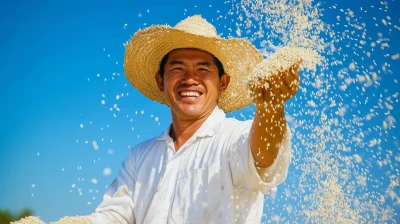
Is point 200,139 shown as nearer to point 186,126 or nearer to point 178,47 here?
point 186,126

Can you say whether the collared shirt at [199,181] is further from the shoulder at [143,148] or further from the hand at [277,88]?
the hand at [277,88]

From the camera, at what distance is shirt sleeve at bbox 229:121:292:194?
343 centimetres

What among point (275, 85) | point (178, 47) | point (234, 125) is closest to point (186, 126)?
point (234, 125)

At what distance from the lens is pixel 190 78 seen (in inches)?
173

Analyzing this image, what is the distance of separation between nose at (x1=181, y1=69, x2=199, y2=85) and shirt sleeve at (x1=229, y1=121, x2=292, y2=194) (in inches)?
33.9

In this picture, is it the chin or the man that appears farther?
the chin

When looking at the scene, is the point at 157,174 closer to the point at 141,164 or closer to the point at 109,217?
the point at 141,164

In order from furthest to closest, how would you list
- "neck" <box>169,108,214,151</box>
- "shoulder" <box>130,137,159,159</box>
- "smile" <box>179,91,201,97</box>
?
"shoulder" <box>130,137,159,159</box> < "neck" <box>169,108,214,151</box> < "smile" <box>179,91,201,97</box>

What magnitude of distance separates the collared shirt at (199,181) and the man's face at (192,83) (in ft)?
0.55

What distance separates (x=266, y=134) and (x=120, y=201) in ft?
6.21

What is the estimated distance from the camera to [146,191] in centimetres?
444

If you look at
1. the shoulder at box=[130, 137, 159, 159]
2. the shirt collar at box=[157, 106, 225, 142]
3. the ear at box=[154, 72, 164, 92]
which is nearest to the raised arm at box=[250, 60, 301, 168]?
the shirt collar at box=[157, 106, 225, 142]

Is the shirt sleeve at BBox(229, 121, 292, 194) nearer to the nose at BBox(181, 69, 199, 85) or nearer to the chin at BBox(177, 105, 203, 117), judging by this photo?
the chin at BBox(177, 105, 203, 117)

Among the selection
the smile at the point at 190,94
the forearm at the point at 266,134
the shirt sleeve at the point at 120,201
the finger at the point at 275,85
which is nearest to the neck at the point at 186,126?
the smile at the point at 190,94
